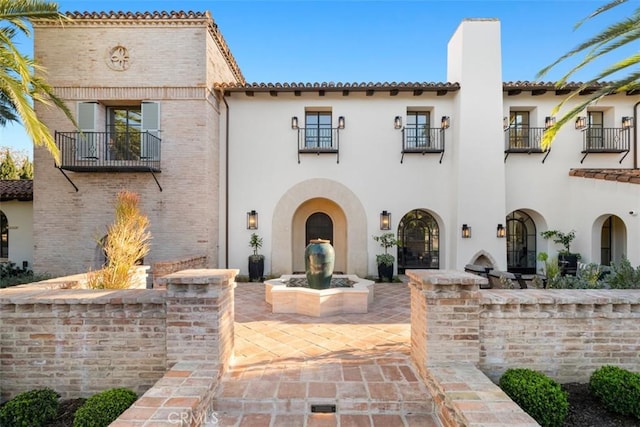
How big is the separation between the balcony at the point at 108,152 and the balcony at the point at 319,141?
15.0 feet

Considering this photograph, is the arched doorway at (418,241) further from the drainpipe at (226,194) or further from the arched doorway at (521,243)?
the drainpipe at (226,194)

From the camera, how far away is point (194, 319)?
349cm

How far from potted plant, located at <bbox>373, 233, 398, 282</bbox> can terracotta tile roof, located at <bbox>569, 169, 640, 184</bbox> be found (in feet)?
21.1

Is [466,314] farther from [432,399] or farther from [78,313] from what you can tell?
[78,313]

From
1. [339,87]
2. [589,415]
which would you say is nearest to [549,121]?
[339,87]

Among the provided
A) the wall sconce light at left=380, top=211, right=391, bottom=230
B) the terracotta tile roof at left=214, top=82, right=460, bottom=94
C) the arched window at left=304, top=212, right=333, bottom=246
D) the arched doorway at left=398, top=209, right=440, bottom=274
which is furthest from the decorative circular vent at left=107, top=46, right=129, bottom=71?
the arched doorway at left=398, top=209, right=440, bottom=274

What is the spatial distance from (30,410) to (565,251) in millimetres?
13327

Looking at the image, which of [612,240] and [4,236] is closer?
[612,240]

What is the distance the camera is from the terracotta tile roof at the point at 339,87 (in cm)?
991

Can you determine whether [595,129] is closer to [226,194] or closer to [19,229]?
[226,194]

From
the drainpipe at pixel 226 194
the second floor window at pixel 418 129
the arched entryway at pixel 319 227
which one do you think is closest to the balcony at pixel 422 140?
the second floor window at pixel 418 129

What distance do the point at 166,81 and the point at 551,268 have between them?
1227cm

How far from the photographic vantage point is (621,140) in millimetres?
10406

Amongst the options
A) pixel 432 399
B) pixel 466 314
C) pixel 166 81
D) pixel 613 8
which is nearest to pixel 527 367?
pixel 466 314
